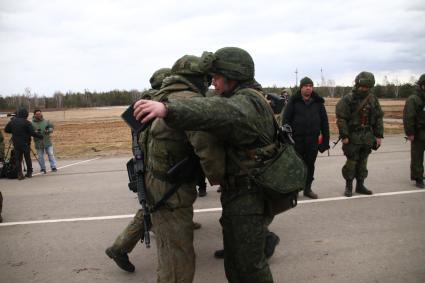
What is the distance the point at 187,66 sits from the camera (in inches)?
115

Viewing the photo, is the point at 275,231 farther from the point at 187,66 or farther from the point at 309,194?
the point at 187,66

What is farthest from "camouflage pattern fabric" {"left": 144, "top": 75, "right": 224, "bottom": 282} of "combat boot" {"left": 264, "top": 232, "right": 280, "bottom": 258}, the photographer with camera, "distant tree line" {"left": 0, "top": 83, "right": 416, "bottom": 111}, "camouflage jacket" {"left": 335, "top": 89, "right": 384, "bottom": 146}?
"distant tree line" {"left": 0, "top": 83, "right": 416, "bottom": 111}

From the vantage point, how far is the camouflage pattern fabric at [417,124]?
6738 millimetres

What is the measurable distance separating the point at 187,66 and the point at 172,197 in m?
1.00

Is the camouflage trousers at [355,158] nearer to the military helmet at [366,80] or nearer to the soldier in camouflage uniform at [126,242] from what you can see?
the military helmet at [366,80]

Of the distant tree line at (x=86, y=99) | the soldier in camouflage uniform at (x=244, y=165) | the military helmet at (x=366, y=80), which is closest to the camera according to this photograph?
the soldier in camouflage uniform at (x=244, y=165)

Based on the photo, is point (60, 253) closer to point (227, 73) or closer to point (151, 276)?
point (151, 276)

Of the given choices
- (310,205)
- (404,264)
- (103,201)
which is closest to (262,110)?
(404,264)

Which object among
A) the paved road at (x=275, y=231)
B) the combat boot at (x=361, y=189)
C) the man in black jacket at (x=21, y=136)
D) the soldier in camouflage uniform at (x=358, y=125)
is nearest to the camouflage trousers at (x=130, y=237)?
the paved road at (x=275, y=231)

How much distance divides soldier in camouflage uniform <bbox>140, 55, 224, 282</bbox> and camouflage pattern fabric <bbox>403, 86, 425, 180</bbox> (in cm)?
520

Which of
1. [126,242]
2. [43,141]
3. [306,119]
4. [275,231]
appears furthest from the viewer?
[43,141]

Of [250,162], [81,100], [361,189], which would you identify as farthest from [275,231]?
[81,100]

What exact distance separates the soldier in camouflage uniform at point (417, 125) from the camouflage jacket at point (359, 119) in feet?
2.61

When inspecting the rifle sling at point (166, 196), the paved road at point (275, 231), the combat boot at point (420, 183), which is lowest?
the paved road at point (275, 231)
